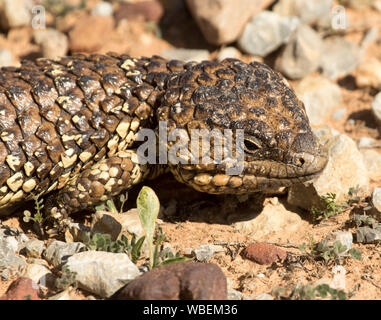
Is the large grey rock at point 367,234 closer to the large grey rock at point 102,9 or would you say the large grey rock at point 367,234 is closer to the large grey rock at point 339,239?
the large grey rock at point 339,239

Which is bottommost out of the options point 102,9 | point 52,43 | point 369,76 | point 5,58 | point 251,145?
point 251,145

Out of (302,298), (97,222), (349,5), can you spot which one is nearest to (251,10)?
(349,5)

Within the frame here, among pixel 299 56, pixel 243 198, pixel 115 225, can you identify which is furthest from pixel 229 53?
pixel 115 225

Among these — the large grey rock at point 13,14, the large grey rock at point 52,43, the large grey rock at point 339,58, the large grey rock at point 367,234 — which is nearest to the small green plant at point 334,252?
the large grey rock at point 367,234

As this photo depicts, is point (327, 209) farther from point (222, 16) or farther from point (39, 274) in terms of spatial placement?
point (222, 16)

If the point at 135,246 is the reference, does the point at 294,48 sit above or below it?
above
